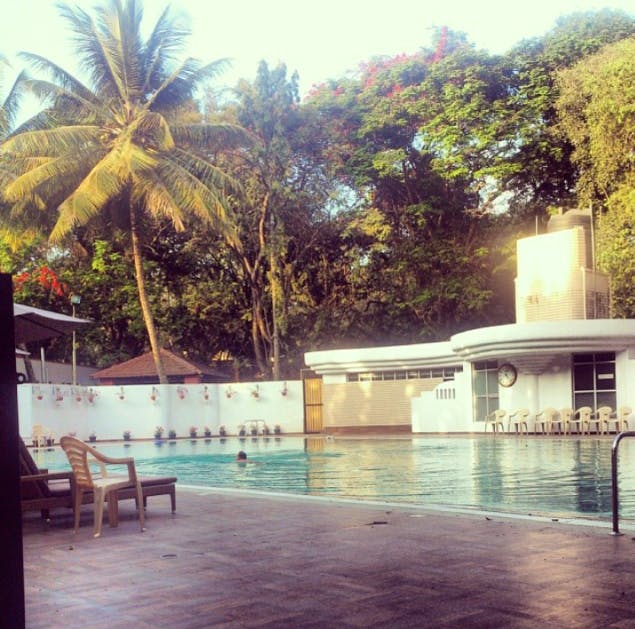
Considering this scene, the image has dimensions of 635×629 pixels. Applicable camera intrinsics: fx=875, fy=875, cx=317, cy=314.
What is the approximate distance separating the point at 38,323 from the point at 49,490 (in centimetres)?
202

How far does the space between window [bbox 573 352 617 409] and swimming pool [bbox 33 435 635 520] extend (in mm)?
3160

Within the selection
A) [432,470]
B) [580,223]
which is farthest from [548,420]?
[432,470]

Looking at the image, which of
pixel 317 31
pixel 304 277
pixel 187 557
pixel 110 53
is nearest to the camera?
pixel 187 557

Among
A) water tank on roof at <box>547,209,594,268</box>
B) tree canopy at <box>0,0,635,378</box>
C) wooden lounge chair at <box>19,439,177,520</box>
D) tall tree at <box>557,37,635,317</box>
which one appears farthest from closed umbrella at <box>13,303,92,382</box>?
tall tree at <box>557,37,635,317</box>

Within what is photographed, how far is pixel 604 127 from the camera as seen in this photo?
1117 inches

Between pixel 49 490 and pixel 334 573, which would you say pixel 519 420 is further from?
pixel 334 573

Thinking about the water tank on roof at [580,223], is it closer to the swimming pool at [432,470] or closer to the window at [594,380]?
the window at [594,380]

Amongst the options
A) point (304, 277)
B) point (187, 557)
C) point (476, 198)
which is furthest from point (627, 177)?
point (187, 557)

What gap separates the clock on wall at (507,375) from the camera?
24766mm

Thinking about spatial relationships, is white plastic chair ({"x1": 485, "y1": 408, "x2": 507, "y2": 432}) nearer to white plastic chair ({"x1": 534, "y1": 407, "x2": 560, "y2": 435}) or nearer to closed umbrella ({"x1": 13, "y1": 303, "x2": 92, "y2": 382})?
white plastic chair ({"x1": 534, "y1": 407, "x2": 560, "y2": 435})

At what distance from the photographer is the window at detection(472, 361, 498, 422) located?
2558 centimetres

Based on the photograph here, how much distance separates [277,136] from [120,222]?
753 cm

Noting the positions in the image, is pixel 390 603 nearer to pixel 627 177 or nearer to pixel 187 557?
pixel 187 557

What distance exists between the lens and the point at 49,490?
24.5ft
